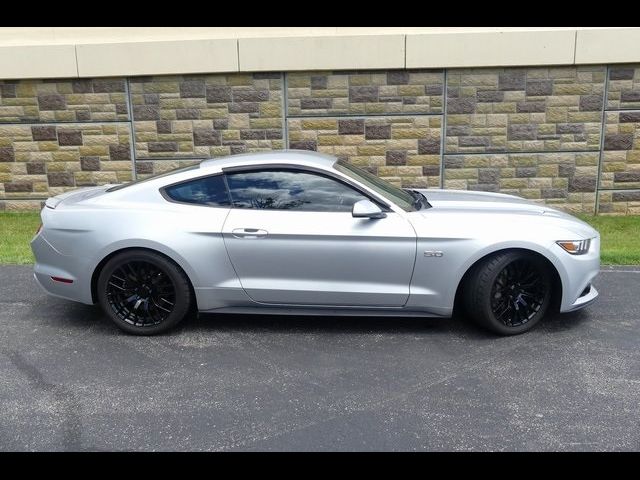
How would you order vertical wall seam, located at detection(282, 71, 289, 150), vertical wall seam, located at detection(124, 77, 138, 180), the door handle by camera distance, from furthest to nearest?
1. vertical wall seam, located at detection(124, 77, 138, 180)
2. vertical wall seam, located at detection(282, 71, 289, 150)
3. the door handle

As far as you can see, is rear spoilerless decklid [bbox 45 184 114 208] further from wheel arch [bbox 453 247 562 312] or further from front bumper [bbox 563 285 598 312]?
front bumper [bbox 563 285 598 312]

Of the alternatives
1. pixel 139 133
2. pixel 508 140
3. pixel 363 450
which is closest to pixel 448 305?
pixel 363 450

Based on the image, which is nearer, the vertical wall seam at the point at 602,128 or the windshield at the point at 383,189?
the windshield at the point at 383,189

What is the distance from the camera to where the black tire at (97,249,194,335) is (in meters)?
4.43

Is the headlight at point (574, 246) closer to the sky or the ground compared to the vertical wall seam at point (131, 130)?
closer to the ground

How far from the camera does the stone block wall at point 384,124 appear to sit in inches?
337

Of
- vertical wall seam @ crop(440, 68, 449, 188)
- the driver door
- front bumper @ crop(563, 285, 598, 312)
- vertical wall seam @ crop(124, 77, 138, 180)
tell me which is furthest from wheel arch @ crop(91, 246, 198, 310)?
vertical wall seam @ crop(440, 68, 449, 188)

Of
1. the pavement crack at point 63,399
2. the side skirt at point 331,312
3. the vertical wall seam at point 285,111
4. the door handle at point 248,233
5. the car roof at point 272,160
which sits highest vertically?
the vertical wall seam at point 285,111

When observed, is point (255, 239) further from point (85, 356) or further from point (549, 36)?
point (549, 36)

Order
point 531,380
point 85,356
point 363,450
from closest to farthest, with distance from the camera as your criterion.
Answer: point 363,450, point 531,380, point 85,356

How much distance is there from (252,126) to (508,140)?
13.3 feet

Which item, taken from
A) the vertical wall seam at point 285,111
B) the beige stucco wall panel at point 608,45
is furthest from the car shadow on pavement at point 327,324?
the beige stucco wall panel at point 608,45

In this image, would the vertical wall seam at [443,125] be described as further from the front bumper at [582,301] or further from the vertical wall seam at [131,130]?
the vertical wall seam at [131,130]

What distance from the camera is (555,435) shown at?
3.05 m
